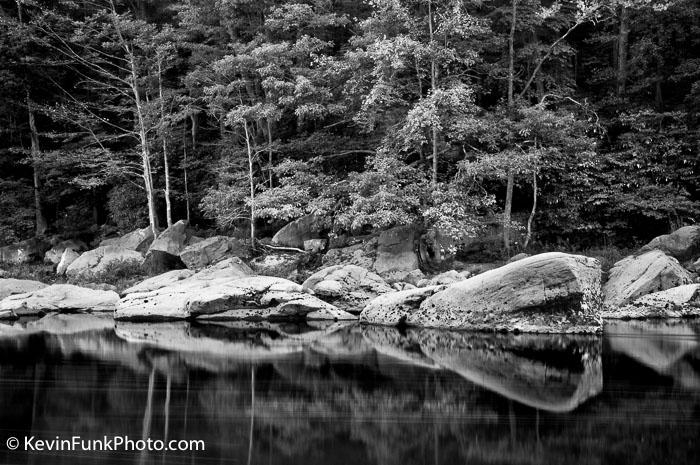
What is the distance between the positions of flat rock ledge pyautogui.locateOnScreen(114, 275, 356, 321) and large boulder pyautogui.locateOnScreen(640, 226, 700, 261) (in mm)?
8697

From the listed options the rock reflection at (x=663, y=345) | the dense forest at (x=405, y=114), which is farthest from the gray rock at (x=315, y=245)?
the rock reflection at (x=663, y=345)

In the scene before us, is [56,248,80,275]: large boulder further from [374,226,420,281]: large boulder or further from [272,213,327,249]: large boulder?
[374,226,420,281]: large boulder

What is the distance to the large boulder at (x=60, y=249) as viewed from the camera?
20312mm

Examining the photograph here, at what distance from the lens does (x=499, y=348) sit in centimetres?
793

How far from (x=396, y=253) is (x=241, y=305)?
5.19 meters

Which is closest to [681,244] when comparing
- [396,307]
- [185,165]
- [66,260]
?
[396,307]

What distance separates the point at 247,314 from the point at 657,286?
8957 millimetres

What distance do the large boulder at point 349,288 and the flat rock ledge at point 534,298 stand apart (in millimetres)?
2630

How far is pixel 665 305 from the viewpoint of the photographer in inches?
435

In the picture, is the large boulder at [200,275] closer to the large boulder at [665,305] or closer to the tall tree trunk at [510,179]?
the tall tree trunk at [510,179]

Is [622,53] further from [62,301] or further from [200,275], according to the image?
[62,301]

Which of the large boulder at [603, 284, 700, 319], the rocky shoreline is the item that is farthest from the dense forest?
the large boulder at [603, 284, 700, 319]

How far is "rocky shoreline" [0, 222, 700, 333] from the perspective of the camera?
9.26 meters

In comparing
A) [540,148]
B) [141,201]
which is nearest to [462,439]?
[540,148]
